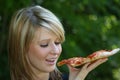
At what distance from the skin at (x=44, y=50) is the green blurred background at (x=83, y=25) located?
6.48ft

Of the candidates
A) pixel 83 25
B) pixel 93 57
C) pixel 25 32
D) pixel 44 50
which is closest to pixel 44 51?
pixel 44 50

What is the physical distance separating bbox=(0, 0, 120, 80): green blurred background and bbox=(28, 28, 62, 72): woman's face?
6.50ft

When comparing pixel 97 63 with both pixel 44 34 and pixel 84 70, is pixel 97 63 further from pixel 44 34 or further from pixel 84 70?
pixel 44 34

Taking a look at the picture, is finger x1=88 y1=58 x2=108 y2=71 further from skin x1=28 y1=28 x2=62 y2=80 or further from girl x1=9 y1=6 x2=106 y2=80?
skin x1=28 y1=28 x2=62 y2=80

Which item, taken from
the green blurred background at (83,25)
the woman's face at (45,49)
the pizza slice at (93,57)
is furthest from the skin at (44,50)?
the green blurred background at (83,25)

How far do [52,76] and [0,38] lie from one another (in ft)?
8.29

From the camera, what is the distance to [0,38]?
5906 millimetres

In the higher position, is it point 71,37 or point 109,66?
point 71,37

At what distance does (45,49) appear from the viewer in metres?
3.18

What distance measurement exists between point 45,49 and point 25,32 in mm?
172

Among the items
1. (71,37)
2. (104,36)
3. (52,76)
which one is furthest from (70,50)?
(52,76)

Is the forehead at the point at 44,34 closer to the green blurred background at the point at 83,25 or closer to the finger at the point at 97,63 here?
the finger at the point at 97,63

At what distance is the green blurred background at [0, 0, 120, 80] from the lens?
5527mm

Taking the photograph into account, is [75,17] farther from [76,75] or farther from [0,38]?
[76,75]
